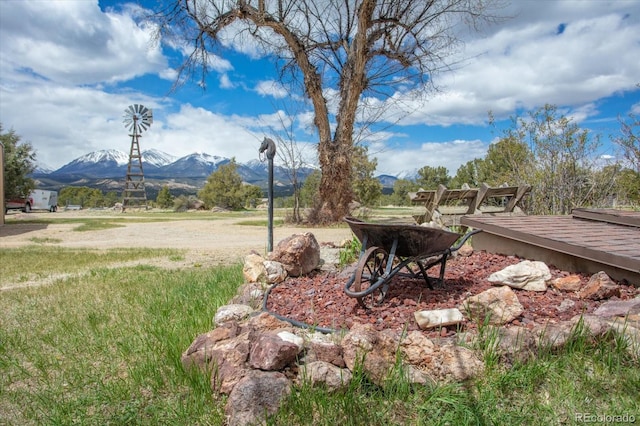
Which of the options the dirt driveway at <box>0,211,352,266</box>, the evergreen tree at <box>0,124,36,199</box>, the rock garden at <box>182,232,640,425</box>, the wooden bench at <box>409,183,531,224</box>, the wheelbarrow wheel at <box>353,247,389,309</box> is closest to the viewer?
the rock garden at <box>182,232,640,425</box>

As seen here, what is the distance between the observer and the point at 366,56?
1246 centimetres

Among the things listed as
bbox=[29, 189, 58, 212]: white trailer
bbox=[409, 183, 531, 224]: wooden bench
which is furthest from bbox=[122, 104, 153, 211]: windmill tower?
bbox=[409, 183, 531, 224]: wooden bench

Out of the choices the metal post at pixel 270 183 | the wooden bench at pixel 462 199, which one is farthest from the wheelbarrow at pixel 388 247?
the wooden bench at pixel 462 199

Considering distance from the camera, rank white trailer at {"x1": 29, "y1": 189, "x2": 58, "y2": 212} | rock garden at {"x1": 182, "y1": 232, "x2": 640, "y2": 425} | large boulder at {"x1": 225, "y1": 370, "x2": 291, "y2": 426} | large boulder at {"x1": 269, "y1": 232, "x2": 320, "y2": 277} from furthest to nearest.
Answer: white trailer at {"x1": 29, "y1": 189, "x2": 58, "y2": 212} < large boulder at {"x1": 269, "y1": 232, "x2": 320, "y2": 277} < rock garden at {"x1": 182, "y1": 232, "x2": 640, "y2": 425} < large boulder at {"x1": 225, "y1": 370, "x2": 291, "y2": 426}

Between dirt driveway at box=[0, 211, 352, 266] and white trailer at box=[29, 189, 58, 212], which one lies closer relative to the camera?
dirt driveway at box=[0, 211, 352, 266]

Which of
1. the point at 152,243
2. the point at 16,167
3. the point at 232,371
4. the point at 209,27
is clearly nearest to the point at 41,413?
the point at 232,371

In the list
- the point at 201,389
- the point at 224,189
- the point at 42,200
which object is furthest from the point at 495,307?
the point at 42,200

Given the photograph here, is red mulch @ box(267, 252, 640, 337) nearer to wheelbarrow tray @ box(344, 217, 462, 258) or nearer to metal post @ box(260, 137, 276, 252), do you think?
wheelbarrow tray @ box(344, 217, 462, 258)

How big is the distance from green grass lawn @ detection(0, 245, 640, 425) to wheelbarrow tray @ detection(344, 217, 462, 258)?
82 centimetres

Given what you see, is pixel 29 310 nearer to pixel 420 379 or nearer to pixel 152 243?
pixel 420 379

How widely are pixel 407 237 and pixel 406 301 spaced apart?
45 centimetres

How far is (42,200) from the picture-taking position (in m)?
29.3

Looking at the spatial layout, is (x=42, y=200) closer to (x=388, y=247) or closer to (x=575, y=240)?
(x=388, y=247)

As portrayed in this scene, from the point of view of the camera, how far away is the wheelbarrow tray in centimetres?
253
